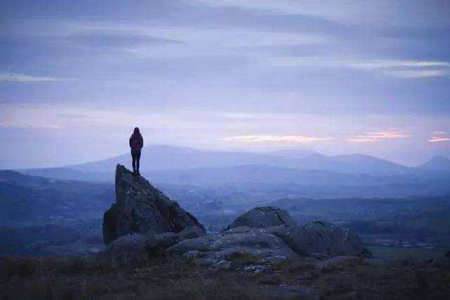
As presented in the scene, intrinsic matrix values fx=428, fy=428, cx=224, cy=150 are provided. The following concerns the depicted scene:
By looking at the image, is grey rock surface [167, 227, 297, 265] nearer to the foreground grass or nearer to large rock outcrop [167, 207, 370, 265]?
large rock outcrop [167, 207, 370, 265]

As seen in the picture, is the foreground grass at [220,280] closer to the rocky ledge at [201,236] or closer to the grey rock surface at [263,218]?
the rocky ledge at [201,236]

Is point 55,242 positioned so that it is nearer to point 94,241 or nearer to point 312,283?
point 94,241

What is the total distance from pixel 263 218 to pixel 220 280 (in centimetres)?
1523

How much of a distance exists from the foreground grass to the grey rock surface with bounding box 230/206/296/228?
10537 mm

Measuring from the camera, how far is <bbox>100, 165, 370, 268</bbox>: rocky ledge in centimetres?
2298

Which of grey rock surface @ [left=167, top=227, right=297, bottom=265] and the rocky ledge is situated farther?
the rocky ledge

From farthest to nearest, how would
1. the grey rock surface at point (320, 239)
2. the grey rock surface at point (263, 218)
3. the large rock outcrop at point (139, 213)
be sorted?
the grey rock surface at point (263, 218), the large rock outcrop at point (139, 213), the grey rock surface at point (320, 239)

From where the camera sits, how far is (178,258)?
74.5 feet

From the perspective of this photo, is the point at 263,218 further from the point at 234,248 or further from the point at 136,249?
the point at 136,249

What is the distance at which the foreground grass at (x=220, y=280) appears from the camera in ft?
49.7

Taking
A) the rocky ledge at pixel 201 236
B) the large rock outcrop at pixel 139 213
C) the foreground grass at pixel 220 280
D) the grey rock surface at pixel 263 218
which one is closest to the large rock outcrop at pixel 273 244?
the rocky ledge at pixel 201 236

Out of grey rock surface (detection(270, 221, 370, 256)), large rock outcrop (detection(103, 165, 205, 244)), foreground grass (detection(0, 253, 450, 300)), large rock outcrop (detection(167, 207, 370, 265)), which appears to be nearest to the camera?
foreground grass (detection(0, 253, 450, 300))

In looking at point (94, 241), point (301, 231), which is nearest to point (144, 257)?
point (301, 231)

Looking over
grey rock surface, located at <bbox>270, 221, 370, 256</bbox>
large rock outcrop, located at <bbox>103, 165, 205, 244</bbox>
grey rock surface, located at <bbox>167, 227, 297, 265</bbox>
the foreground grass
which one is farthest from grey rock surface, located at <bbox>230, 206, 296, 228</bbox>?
the foreground grass
